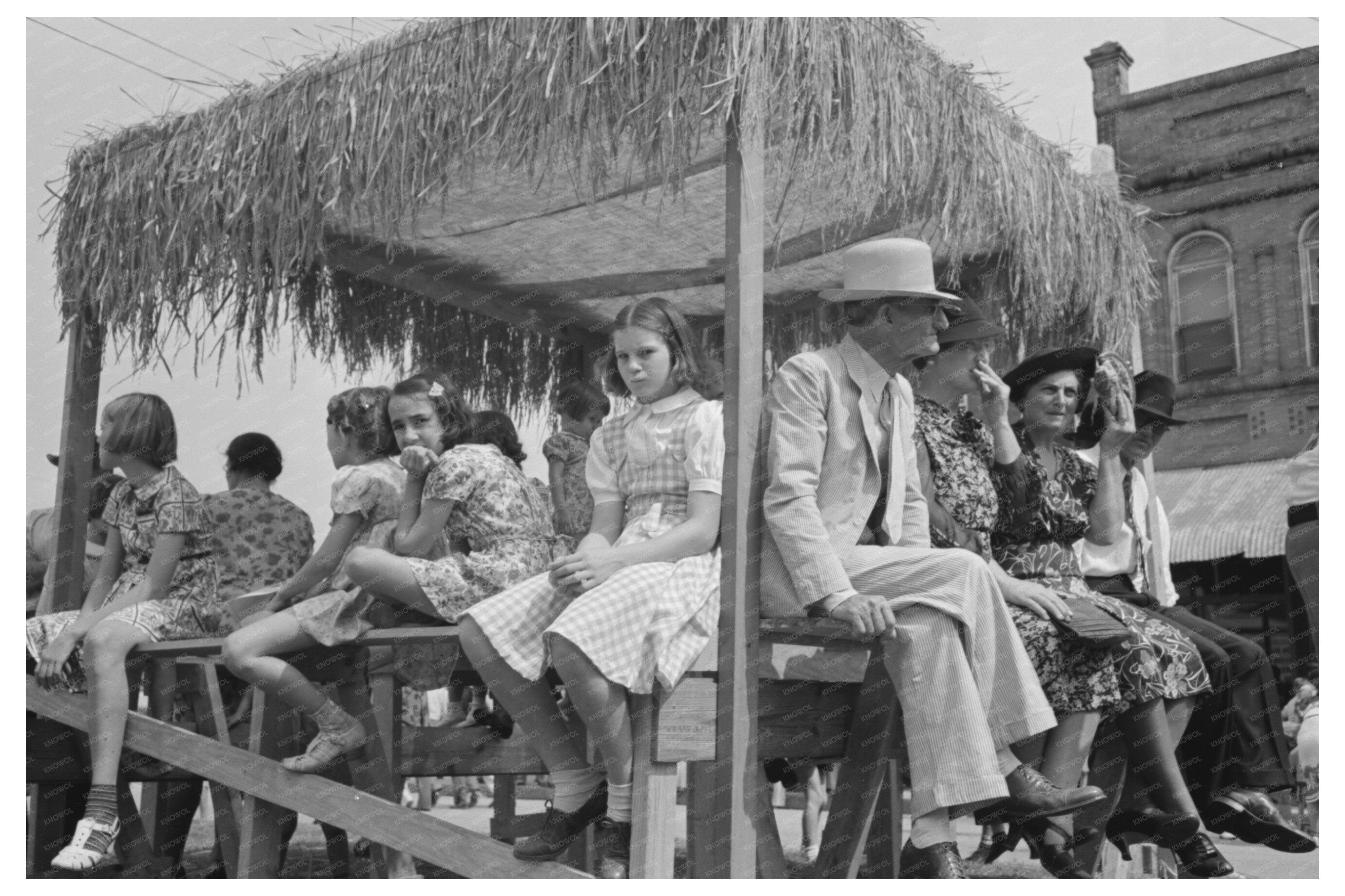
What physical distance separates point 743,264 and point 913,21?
1.26m

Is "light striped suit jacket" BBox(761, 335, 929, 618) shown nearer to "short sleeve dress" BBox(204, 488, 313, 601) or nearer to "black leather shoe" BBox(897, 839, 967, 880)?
"black leather shoe" BBox(897, 839, 967, 880)

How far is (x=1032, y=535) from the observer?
4719 mm

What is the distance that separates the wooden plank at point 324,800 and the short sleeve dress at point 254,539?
0.78 m

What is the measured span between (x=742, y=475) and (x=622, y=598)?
51 cm

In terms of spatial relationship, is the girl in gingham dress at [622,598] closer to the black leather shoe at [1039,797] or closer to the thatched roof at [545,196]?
the thatched roof at [545,196]

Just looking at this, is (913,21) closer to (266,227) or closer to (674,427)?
(674,427)

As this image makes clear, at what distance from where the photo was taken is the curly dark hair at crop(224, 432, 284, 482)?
20.4ft

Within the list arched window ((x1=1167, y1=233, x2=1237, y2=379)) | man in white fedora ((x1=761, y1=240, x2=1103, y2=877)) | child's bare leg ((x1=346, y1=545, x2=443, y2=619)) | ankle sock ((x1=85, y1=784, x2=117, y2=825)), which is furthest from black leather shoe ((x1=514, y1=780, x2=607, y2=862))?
arched window ((x1=1167, y1=233, x2=1237, y2=379))

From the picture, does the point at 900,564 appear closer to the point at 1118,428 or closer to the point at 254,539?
the point at 1118,428

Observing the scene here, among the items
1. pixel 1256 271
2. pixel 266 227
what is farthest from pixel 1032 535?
pixel 1256 271

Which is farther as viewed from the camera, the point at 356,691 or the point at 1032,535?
the point at 356,691

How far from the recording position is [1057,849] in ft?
14.0

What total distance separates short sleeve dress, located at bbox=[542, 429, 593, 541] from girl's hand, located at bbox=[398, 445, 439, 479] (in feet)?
5.59

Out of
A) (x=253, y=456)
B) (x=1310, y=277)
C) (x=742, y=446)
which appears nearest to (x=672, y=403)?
(x=742, y=446)
